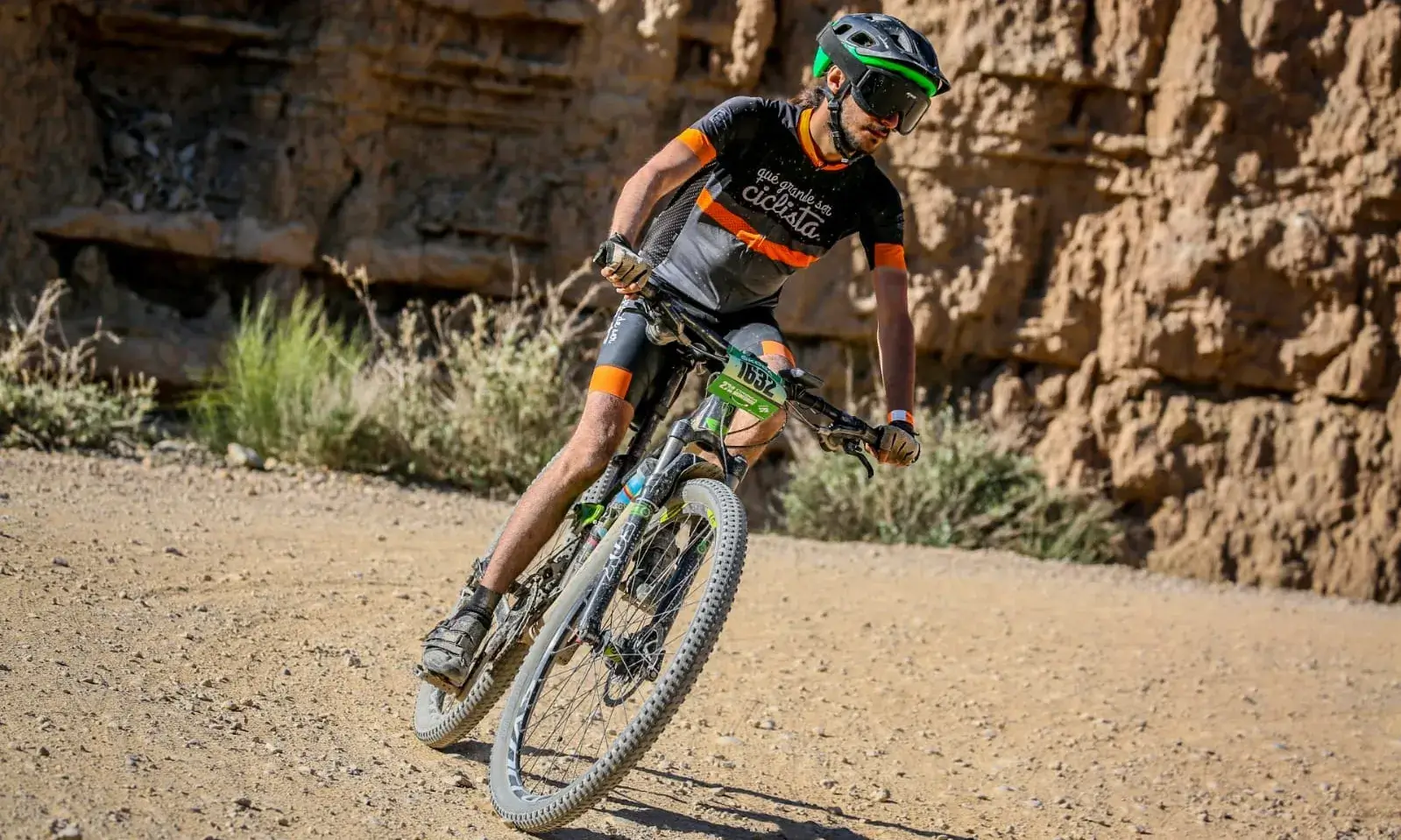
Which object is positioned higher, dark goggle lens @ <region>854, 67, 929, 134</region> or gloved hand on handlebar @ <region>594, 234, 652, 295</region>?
dark goggle lens @ <region>854, 67, 929, 134</region>

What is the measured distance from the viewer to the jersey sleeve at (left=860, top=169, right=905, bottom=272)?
165 inches

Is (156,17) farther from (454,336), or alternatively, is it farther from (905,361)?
(905,361)

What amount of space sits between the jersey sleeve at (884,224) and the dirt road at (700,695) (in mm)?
1666

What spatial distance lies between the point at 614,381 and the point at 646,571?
0.56m

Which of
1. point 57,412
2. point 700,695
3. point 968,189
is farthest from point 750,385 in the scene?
point 968,189

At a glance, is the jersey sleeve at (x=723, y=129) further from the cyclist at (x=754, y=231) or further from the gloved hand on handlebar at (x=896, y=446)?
the gloved hand on handlebar at (x=896, y=446)

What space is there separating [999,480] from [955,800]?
18.8ft

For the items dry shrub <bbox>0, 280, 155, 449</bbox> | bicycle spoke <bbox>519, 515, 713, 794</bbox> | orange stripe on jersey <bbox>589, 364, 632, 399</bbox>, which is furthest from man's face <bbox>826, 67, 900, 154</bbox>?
dry shrub <bbox>0, 280, 155, 449</bbox>

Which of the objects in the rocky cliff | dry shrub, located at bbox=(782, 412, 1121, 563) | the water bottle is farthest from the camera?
the rocky cliff

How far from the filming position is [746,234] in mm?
4109

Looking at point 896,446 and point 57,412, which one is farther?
point 57,412

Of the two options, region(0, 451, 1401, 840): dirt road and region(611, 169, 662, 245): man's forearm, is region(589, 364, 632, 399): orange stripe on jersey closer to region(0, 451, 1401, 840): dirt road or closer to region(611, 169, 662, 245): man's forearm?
region(611, 169, 662, 245): man's forearm

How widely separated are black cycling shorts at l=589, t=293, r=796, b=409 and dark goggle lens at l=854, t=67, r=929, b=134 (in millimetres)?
709

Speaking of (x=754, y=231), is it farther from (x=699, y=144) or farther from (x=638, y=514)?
(x=638, y=514)
